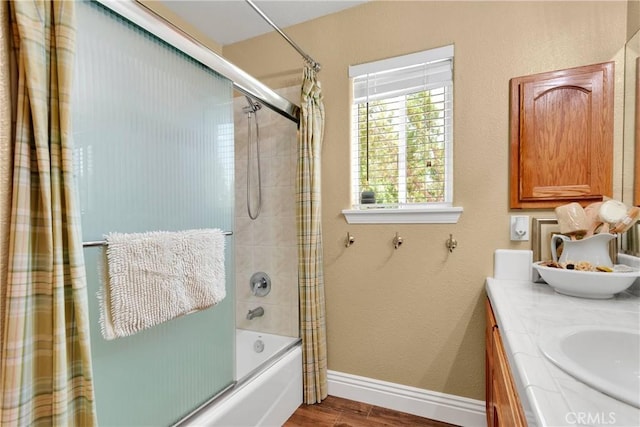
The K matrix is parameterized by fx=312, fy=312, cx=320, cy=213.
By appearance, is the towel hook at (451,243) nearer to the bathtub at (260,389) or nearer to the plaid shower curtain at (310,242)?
the plaid shower curtain at (310,242)

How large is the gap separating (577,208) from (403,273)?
88 centimetres

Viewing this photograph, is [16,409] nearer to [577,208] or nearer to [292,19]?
[577,208]

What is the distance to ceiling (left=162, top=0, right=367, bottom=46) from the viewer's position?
195 cm

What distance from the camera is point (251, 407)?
1.46m

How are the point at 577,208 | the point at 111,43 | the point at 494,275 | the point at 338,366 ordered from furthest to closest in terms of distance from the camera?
the point at 338,366 → the point at 494,275 → the point at 577,208 → the point at 111,43

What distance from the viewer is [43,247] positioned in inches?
28.9

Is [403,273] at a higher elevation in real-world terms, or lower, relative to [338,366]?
higher

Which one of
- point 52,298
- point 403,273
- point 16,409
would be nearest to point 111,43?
point 52,298

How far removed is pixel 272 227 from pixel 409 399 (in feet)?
4.48

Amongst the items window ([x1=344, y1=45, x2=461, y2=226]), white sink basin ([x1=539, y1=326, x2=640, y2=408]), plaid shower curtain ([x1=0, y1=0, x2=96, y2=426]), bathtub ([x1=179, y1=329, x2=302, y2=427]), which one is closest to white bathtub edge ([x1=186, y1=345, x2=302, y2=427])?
bathtub ([x1=179, y1=329, x2=302, y2=427])

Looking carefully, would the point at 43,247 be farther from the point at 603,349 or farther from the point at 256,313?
the point at 256,313

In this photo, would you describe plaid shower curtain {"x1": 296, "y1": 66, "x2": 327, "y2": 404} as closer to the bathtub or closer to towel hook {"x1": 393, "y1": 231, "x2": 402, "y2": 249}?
the bathtub

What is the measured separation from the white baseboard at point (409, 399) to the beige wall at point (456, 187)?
0.05m

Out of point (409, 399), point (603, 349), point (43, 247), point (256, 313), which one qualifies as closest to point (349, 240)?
point (256, 313)
